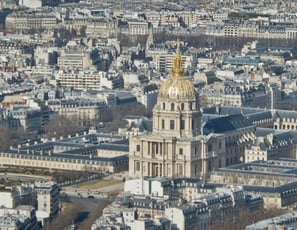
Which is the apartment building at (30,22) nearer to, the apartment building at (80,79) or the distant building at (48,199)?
the apartment building at (80,79)

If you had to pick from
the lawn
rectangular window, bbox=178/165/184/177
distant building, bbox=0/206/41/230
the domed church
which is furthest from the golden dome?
distant building, bbox=0/206/41/230

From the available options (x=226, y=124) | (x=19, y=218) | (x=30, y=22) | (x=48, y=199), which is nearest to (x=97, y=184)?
(x=48, y=199)

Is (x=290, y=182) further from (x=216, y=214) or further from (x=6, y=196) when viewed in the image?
(x=6, y=196)

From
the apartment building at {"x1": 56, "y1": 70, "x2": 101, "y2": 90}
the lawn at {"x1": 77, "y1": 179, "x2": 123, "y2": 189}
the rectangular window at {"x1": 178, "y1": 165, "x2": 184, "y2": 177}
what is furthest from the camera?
the apartment building at {"x1": 56, "y1": 70, "x2": 101, "y2": 90}

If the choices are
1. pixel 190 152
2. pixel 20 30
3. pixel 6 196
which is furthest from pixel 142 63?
pixel 6 196

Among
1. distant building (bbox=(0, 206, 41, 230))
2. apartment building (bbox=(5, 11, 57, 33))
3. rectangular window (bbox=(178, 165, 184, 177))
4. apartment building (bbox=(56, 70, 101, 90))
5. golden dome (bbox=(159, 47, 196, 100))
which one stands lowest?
apartment building (bbox=(5, 11, 57, 33))

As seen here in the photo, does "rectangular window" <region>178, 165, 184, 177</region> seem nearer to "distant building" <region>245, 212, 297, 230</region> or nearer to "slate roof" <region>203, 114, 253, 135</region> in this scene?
"slate roof" <region>203, 114, 253, 135</region>

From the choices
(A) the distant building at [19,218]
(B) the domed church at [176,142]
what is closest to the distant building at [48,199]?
(A) the distant building at [19,218]
